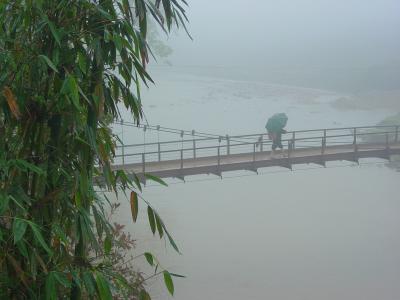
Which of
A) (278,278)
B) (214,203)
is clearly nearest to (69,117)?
(278,278)

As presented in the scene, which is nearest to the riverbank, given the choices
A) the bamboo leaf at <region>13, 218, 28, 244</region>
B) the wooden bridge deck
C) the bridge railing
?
the bridge railing

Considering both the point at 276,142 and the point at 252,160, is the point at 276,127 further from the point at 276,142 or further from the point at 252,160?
→ the point at 252,160

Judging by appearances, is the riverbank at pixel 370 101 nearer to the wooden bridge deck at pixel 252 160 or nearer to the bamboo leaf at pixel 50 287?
the wooden bridge deck at pixel 252 160

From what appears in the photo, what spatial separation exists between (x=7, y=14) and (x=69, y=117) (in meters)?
0.33

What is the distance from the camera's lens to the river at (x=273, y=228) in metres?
6.84

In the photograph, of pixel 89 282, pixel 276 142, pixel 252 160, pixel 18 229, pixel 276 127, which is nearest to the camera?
pixel 18 229

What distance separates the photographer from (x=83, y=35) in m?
1.25

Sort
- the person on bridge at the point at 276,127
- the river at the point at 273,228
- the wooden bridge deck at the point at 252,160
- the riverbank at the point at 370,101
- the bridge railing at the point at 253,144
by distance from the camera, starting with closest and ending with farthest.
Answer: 1. the wooden bridge deck at the point at 252,160
2. the river at the point at 273,228
3. the bridge railing at the point at 253,144
4. the person on bridge at the point at 276,127
5. the riverbank at the point at 370,101

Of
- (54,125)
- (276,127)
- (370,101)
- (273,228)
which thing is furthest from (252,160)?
(370,101)

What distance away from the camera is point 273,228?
9172 mm

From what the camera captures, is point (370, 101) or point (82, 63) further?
point (370, 101)

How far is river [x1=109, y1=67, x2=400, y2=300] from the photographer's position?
6.84 m

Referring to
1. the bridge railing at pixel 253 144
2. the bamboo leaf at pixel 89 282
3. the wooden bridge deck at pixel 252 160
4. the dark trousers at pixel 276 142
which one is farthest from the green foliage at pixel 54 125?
the dark trousers at pixel 276 142

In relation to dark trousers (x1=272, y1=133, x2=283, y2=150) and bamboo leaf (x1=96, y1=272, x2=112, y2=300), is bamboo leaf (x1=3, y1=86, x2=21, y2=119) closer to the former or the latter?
bamboo leaf (x1=96, y1=272, x2=112, y2=300)
